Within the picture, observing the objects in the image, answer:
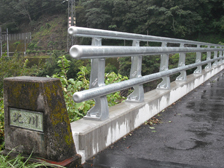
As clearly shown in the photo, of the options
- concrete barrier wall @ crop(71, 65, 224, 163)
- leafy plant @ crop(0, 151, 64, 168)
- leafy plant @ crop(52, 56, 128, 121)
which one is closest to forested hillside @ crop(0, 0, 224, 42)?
leafy plant @ crop(52, 56, 128, 121)

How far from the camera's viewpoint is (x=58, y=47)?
80000 millimetres

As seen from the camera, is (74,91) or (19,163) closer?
(19,163)

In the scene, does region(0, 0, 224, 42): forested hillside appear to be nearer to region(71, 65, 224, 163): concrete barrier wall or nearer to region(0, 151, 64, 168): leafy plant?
region(71, 65, 224, 163): concrete barrier wall

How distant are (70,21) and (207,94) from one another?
Answer: 2029 inches

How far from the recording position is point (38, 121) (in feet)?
7.98

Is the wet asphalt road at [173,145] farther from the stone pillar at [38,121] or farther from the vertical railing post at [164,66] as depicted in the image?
the vertical railing post at [164,66]

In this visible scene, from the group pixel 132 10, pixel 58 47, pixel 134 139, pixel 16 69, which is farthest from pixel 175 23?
pixel 134 139

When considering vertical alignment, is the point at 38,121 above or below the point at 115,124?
above

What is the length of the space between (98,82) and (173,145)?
1164mm

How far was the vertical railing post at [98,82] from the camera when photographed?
306cm

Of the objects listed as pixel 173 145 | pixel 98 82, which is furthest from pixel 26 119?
pixel 173 145

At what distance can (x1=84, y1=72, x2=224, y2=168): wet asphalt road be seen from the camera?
8.98 feet

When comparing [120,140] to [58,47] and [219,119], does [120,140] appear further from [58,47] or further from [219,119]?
[58,47]

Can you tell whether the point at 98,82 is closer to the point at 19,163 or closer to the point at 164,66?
the point at 19,163
